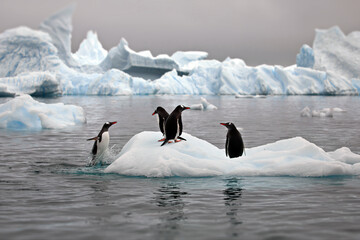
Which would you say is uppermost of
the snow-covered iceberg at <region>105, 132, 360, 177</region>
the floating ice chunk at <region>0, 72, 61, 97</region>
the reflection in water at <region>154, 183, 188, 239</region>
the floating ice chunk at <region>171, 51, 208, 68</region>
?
the floating ice chunk at <region>171, 51, 208, 68</region>

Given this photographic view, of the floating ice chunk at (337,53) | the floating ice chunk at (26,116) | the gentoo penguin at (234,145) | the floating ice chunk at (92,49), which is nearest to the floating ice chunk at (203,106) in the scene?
the floating ice chunk at (26,116)

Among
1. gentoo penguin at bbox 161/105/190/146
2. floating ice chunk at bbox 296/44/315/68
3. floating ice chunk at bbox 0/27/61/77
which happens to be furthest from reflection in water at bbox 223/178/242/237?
floating ice chunk at bbox 296/44/315/68

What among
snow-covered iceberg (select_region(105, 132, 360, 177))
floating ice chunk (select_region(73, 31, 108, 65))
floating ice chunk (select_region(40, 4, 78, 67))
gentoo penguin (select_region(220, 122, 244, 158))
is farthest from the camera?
floating ice chunk (select_region(73, 31, 108, 65))

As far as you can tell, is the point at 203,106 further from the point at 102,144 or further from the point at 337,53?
the point at 337,53

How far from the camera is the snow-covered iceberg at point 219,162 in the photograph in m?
7.03

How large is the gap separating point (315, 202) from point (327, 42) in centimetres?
8558

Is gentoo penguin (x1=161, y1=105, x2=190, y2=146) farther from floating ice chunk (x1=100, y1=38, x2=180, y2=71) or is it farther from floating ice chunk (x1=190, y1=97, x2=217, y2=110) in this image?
floating ice chunk (x1=100, y1=38, x2=180, y2=71)

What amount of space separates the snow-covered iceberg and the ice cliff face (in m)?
49.3

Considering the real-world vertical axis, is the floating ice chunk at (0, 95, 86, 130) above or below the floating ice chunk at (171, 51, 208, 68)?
Result: below

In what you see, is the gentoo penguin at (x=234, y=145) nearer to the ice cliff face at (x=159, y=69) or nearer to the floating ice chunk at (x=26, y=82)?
the floating ice chunk at (x=26, y=82)

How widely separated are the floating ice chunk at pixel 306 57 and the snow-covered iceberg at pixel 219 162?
83.5 meters

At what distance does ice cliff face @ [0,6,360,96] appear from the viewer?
6431 centimetres

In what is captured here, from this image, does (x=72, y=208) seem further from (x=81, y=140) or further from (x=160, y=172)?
(x=81, y=140)

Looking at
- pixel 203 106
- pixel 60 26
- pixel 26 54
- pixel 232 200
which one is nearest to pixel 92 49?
pixel 60 26
